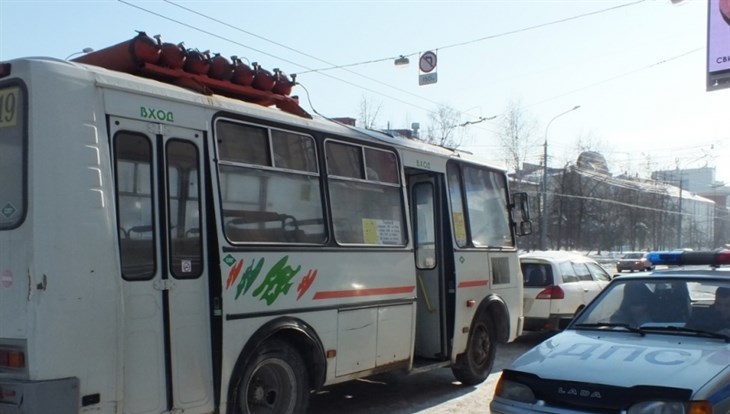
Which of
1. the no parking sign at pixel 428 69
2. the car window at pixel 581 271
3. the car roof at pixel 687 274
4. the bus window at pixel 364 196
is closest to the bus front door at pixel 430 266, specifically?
the bus window at pixel 364 196

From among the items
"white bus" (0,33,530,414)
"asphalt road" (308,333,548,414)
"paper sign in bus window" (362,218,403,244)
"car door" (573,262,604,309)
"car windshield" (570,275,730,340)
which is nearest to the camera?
"white bus" (0,33,530,414)

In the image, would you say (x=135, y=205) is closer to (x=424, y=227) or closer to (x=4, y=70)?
(x=4, y=70)

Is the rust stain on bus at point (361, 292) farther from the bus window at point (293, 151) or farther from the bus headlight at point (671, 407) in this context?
the bus headlight at point (671, 407)

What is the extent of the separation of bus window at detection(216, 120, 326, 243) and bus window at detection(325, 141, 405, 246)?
0.96 feet

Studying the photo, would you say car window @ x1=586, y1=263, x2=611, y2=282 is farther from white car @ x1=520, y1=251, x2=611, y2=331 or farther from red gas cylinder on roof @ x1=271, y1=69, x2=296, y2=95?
red gas cylinder on roof @ x1=271, y1=69, x2=296, y2=95

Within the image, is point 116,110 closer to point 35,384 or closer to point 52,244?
point 52,244

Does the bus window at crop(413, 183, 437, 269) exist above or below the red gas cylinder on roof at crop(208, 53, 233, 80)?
below

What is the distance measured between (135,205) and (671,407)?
392 cm

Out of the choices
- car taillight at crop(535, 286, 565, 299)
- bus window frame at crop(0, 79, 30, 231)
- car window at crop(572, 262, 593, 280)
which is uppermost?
bus window frame at crop(0, 79, 30, 231)

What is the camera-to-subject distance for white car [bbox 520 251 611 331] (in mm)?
11844

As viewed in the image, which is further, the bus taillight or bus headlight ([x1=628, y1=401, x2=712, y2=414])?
the bus taillight

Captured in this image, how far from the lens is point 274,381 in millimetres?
5973

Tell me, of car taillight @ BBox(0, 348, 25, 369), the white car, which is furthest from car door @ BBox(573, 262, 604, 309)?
car taillight @ BBox(0, 348, 25, 369)

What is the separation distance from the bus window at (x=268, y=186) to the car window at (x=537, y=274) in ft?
22.2
